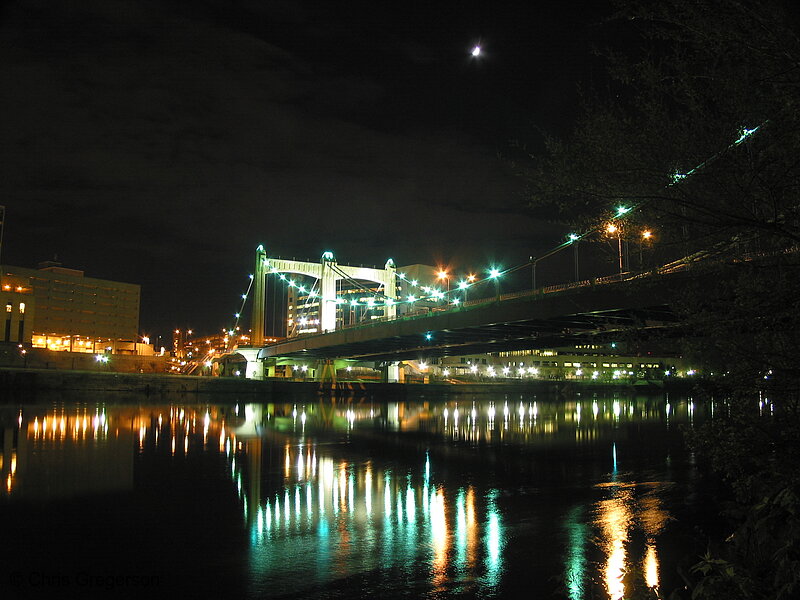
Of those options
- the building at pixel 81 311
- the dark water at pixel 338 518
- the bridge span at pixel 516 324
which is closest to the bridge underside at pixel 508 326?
the bridge span at pixel 516 324

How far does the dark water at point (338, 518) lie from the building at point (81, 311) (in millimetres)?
95692

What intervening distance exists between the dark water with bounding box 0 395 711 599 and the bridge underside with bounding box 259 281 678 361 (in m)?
3.12

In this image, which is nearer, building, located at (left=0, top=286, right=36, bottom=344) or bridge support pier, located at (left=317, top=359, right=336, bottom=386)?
bridge support pier, located at (left=317, top=359, right=336, bottom=386)

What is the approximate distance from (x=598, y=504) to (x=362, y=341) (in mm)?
33709

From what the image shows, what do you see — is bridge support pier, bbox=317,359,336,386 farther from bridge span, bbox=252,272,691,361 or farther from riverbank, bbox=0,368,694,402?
bridge span, bbox=252,272,691,361

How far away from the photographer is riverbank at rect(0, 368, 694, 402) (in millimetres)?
49594

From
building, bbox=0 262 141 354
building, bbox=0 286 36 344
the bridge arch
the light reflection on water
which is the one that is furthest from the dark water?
building, bbox=0 262 141 354

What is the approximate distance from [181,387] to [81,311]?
70264 millimetres

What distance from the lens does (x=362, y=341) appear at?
148 feet

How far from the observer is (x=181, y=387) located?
5684 centimetres

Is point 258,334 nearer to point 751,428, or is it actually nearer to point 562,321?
point 562,321

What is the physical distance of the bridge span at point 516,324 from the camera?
19906 mm

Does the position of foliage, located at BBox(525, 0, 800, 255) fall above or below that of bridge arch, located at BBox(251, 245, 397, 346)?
below

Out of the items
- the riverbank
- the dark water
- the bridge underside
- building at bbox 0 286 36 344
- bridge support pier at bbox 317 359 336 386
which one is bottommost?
the dark water
